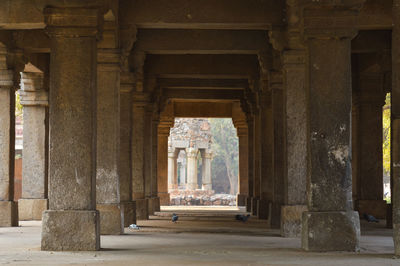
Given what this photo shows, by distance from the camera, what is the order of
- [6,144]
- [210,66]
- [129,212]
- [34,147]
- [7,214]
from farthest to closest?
[34,147] < [210,66] < [6,144] < [7,214] < [129,212]

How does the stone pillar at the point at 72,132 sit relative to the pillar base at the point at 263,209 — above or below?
above

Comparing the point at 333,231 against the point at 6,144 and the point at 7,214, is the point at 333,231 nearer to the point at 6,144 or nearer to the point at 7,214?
the point at 7,214

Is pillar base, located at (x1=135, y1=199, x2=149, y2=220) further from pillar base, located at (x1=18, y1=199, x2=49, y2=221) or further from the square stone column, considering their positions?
the square stone column

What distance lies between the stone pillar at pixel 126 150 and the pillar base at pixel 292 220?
13.1 feet

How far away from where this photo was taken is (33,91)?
19250 mm

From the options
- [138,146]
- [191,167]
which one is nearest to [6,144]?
[138,146]

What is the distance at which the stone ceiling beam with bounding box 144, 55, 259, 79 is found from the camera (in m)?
18.8

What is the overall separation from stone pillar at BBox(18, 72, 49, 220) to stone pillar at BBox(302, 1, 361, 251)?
11.1m

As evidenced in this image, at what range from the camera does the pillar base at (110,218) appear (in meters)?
13.2

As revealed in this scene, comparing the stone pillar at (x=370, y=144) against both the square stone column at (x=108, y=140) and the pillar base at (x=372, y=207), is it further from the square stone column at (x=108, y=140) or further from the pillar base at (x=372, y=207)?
the square stone column at (x=108, y=140)

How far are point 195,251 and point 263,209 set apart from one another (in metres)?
10.0

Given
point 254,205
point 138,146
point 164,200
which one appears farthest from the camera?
point 164,200

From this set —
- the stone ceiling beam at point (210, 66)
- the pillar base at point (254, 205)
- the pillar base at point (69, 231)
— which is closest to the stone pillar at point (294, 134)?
the pillar base at point (69, 231)

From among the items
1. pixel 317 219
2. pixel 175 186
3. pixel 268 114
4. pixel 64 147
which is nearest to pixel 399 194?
pixel 317 219
